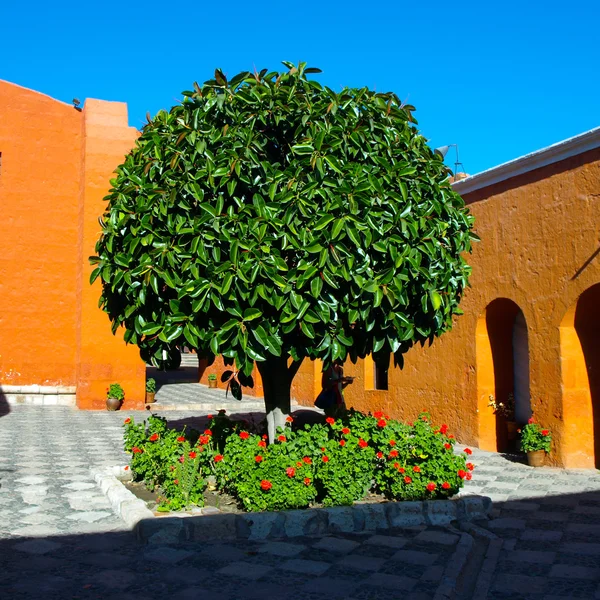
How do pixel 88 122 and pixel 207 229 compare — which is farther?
pixel 88 122

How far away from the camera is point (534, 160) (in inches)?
344

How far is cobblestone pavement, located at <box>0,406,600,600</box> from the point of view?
436 cm

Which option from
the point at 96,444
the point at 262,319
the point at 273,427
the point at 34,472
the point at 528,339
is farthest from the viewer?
the point at 96,444

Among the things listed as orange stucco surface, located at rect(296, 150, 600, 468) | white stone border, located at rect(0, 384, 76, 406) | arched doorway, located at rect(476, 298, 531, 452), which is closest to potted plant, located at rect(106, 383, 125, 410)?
white stone border, located at rect(0, 384, 76, 406)

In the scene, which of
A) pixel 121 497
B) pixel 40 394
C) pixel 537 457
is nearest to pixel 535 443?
pixel 537 457

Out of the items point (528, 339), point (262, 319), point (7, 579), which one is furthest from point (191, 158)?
point (528, 339)

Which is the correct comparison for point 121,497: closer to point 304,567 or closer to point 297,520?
point 297,520

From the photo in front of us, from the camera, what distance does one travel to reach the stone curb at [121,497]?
18.6 feet

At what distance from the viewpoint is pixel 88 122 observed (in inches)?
641

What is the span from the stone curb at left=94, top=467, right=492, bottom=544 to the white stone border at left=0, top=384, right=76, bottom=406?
35.8 feet

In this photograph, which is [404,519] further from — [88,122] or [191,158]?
[88,122]

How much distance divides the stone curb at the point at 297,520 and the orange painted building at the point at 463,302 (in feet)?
9.91

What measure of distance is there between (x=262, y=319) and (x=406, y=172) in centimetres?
184

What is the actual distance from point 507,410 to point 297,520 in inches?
203
